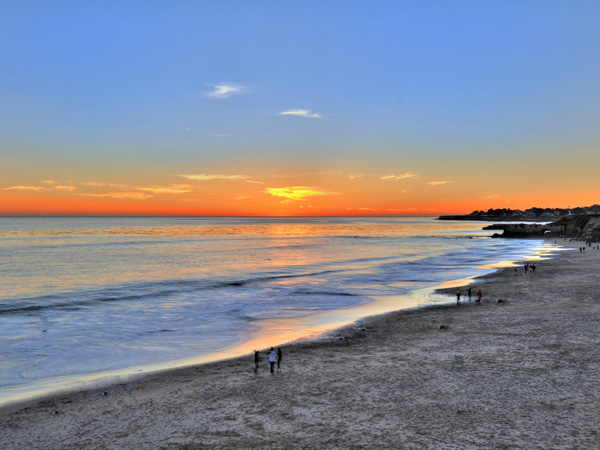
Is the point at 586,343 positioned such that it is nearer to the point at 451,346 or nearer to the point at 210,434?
the point at 451,346

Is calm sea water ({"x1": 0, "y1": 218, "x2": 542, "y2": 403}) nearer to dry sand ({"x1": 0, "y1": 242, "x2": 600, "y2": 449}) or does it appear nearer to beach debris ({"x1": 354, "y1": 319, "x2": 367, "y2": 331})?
beach debris ({"x1": 354, "y1": 319, "x2": 367, "y2": 331})

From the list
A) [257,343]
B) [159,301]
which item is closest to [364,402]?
[257,343]

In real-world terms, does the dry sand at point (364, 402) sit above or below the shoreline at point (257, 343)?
above

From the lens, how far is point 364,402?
15.9 m

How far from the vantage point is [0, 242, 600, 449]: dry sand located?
13234 millimetres

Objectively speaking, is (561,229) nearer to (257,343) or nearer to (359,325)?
(359,325)

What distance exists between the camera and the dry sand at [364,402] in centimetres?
1323

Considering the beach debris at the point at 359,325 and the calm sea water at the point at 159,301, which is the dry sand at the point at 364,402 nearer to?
the beach debris at the point at 359,325

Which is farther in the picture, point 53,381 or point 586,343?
point 586,343

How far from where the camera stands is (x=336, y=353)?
2230 cm

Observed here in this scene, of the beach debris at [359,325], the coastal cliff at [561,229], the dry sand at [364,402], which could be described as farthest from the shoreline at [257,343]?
the coastal cliff at [561,229]

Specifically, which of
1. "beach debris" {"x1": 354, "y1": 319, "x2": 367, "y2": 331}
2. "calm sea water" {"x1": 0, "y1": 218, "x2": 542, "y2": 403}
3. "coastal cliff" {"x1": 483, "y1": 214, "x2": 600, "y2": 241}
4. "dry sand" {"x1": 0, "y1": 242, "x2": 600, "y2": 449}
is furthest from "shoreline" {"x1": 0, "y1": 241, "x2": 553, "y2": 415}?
"coastal cliff" {"x1": 483, "y1": 214, "x2": 600, "y2": 241}

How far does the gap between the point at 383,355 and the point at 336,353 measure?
2425 mm

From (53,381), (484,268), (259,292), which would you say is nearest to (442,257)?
(484,268)
